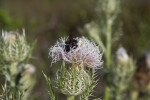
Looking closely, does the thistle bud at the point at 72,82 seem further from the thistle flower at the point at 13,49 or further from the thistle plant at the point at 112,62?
the thistle plant at the point at 112,62

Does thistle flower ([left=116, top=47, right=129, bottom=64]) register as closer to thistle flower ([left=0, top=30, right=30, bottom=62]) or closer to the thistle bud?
thistle flower ([left=0, top=30, right=30, bottom=62])

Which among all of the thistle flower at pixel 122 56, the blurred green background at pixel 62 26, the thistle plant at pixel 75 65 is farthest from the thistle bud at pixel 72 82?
the thistle flower at pixel 122 56

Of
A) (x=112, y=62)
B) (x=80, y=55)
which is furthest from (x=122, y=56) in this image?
(x=80, y=55)

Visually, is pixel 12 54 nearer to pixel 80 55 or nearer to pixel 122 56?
pixel 80 55

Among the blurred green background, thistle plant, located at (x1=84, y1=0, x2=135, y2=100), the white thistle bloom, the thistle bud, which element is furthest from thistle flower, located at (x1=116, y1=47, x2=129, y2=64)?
the thistle bud

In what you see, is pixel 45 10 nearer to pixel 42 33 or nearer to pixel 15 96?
pixel 42 33

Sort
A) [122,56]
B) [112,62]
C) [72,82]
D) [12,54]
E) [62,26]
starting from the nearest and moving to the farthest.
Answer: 1. [72,82]
2. [12,54]
3. [122,56]
4. [112,62]
5. [62,26]
